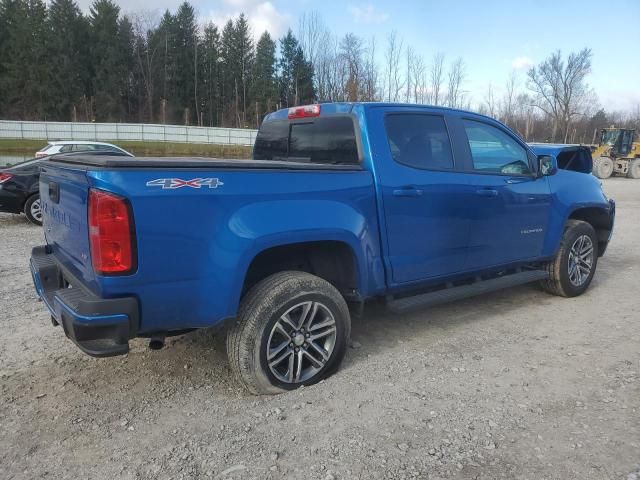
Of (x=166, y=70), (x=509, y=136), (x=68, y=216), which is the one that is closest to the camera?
(x=68, y=216)

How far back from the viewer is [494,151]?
483 cm

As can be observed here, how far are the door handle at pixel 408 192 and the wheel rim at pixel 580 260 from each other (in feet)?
8.36

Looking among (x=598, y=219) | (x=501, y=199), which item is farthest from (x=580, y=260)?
(x=501, y=199)

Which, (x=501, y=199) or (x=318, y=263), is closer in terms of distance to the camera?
(x=318, y=263)

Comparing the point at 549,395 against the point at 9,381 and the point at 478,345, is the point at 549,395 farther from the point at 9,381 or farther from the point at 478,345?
the point at 9,381

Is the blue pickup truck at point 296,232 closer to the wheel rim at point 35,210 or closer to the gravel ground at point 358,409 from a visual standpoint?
the gravel ground at point 358,409

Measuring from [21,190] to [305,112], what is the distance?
7.88m

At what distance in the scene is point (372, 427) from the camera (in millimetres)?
3055

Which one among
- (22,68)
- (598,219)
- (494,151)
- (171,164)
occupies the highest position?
(22,68)

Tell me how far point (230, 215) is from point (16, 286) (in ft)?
12.8

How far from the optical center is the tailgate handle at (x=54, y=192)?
335 cm

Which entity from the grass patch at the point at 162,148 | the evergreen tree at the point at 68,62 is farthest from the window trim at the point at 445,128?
the evergreen tree at the point at 68,62

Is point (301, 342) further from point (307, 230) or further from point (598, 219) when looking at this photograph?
point (598, 219)

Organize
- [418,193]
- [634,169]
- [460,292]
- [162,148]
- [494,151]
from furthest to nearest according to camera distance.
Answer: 1. [162,148]
2. [634,169]
3. [494,151]
4. [460,292]
5. [418,193]
